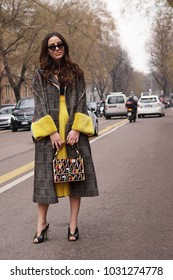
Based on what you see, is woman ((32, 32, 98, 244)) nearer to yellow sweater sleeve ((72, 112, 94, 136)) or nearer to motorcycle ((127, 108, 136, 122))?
yellow sweater sleeve ((72, 112, 94, 136))

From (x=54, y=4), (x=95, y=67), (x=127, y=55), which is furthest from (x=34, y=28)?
(x=127, y=55)

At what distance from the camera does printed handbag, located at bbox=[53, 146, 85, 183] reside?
5.01 metres

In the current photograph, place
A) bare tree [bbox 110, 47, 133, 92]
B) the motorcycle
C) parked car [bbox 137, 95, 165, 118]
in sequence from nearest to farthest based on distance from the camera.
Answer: the motorcycle
parked car [bbox 137, 95, 165, 118]
bare tree [bbox 110, 47, 133, 92]

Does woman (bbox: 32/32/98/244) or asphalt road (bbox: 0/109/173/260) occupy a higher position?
woman (bbox: 32/32/98/244)

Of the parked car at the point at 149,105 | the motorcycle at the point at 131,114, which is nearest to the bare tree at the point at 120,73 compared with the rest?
the parked car at the point at 149,105

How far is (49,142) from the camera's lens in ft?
16.5

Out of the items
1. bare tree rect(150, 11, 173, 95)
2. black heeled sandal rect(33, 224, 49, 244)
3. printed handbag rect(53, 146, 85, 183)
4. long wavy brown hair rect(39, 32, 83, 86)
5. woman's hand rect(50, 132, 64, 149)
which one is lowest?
black heeled sandal rect(33, 224, 49, 244)

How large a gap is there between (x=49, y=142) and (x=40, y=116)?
25 centimetres

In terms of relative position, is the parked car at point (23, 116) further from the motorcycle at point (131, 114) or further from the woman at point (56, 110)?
the woman at point (56, 110)

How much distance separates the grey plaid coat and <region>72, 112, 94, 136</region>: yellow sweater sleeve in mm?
52

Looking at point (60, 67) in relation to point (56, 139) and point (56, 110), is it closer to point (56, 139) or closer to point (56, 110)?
point (56, 110)

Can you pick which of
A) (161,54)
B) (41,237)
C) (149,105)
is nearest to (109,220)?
(41,237)

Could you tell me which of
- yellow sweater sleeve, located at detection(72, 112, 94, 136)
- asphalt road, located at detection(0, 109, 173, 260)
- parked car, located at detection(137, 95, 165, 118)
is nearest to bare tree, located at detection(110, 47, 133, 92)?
parked car, located at detection(137, 95, 165, 118)

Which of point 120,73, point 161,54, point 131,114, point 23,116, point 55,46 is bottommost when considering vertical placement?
point 131,114
